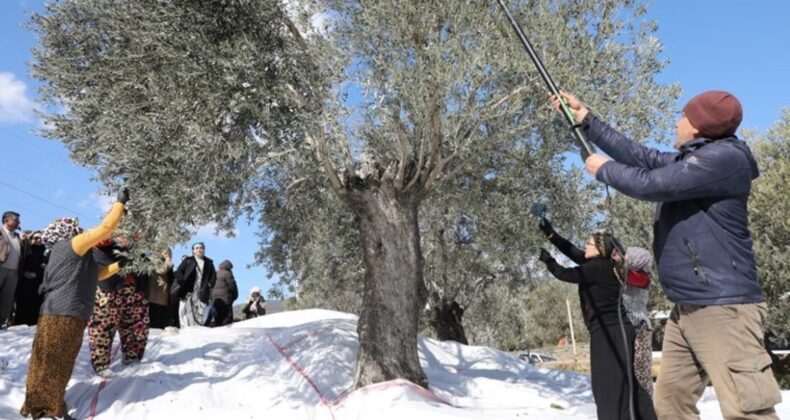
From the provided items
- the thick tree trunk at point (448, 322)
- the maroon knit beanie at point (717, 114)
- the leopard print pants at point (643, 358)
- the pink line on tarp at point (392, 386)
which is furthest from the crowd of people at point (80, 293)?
the thick tree trunk at point (448, 322)

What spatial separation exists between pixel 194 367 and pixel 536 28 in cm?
830

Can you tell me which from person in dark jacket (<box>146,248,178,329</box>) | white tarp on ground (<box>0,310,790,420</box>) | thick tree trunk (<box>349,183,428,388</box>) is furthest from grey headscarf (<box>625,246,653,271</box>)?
person in dark jacket (<box>146,248,178,329</box>)

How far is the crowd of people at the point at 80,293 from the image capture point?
7.20 metres

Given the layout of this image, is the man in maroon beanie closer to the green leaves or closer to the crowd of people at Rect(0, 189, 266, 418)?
the green leaves

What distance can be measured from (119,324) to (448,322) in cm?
1472

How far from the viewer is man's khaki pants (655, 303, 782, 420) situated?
282 centimetres

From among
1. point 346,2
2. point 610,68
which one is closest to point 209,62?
point 346,2

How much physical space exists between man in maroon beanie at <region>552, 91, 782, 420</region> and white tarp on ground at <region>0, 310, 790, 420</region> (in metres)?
4.25

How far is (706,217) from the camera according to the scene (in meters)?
3.18

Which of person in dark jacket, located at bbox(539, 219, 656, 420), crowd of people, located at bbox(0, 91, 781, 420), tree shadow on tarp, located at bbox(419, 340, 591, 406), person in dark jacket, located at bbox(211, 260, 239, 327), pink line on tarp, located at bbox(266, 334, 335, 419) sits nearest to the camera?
crowd of people, located at bbox(0, 91, 781, 420)

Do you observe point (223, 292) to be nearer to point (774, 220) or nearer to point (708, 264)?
point (708, 264)

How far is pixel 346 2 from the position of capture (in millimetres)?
10328

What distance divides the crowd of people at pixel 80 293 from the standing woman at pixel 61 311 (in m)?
0.01

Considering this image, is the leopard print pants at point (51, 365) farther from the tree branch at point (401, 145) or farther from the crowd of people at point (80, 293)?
the tree branch at point (401, 145)
